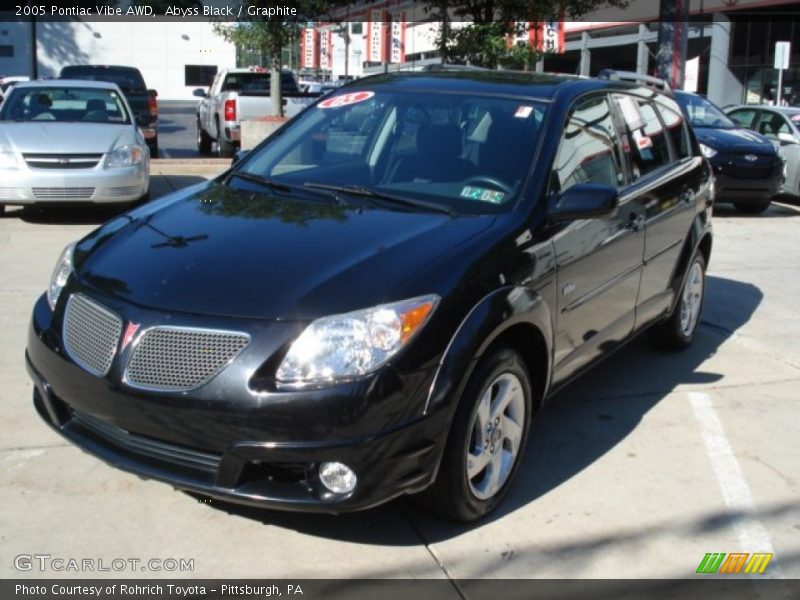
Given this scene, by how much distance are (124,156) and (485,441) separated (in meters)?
7.45

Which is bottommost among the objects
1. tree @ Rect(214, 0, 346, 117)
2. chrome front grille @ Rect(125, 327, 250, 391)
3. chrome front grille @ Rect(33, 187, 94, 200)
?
chrome front grille @ Rect(33, 187, 94, 200)

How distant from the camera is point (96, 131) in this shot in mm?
10219

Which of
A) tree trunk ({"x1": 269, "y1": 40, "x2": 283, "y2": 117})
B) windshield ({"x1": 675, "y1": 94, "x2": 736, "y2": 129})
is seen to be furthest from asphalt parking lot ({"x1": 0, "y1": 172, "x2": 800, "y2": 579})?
tree trunk ({"x1": 269, "y1": 40, "x2": 283, "y2": 117})

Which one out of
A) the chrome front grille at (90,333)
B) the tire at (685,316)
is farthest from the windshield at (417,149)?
the tire at (685,316)

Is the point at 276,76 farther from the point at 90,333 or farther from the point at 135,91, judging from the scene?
the point at 90,333

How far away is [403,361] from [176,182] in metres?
10.6

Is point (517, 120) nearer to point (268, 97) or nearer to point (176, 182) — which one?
point (176, 182)

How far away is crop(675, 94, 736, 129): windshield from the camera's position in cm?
1382

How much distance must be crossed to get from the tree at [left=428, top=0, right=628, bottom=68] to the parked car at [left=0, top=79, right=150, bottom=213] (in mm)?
5356

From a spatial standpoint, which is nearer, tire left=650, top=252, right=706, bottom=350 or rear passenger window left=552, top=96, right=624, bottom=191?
rear passenger window left=552, top=96, right=624, bottom=191

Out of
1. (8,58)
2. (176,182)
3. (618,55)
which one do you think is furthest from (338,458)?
(8,58)

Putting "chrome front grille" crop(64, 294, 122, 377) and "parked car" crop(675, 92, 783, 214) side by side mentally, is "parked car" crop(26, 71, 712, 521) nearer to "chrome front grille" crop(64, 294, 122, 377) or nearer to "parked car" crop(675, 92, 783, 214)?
"chrome front grille" crop(64, 294, 122, 377)

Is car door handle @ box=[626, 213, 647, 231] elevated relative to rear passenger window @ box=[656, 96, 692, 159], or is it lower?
lower

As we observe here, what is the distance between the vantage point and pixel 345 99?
16.5 ft
